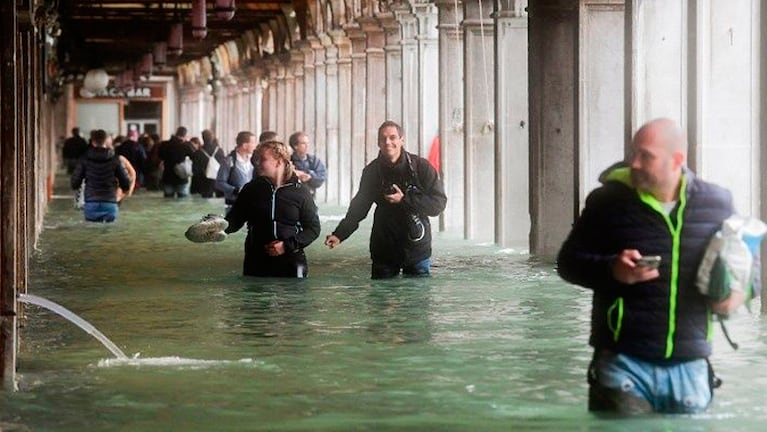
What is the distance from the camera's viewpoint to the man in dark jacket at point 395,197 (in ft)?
57.8

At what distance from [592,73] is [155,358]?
954 cm

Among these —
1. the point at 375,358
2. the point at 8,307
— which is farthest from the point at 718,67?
the point at 8,307

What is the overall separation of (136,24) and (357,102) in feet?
66.7

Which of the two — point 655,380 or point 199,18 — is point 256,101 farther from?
point 655,380

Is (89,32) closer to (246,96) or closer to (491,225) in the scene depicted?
(246,96)

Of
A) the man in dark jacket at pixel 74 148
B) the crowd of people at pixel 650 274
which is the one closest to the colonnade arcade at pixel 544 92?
the crowd of people at pixel 650 274

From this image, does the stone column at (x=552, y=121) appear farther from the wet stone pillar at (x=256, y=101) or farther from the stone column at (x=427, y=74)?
the wet stone pillar at (x=256, y=101)

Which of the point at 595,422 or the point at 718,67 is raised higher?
the point at 718,67

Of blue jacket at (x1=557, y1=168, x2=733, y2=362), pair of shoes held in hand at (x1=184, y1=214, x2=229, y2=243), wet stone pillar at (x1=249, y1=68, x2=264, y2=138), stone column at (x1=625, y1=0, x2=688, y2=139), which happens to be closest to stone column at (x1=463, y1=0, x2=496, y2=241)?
stone column at (x1=625, y1=0, x2=688, y2=139)

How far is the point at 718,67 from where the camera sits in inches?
678

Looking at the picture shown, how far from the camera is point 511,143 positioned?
24.5 metres

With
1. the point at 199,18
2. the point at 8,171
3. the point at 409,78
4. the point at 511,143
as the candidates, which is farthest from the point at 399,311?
the point at 409,78

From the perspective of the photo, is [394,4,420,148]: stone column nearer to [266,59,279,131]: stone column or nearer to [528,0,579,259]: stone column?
[528,0,579,259]: stone column

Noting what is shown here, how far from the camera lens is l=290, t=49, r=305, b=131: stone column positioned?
50062mm
